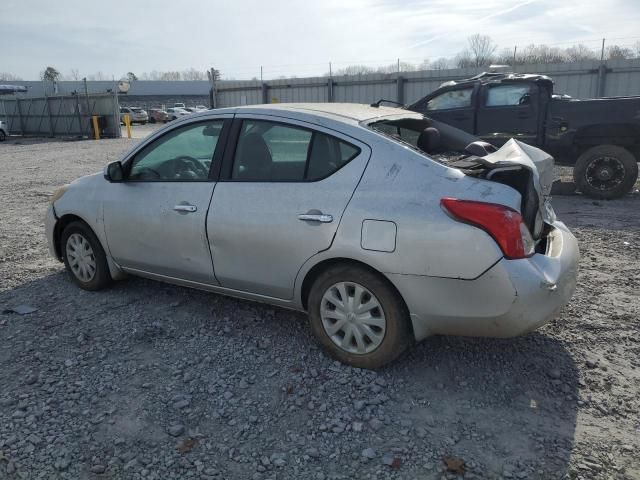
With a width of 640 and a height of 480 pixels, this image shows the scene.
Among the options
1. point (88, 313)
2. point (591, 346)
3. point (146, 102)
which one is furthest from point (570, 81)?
point (146, 102)

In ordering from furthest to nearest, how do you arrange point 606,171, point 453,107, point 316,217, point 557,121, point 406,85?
point 406,85 → point 453,107 → point 557,121 → point 606,171 → point 316,217

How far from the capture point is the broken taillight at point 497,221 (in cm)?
285

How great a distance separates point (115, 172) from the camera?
4.30m

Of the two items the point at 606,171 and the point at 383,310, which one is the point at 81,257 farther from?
the point at 606,171

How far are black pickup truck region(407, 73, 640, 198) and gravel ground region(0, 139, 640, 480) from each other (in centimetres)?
477

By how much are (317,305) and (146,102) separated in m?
73.0

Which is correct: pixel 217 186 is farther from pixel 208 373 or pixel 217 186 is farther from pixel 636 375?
pixel 636 375

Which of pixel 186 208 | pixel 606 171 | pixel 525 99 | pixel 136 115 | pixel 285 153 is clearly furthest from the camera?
pixel 136 115

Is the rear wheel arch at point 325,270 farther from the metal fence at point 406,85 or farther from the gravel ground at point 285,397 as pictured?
the metal fence at point 406,85

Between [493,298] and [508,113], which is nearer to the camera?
[493,298]

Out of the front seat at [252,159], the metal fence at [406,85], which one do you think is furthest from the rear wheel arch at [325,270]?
the metal fence at [406,85]

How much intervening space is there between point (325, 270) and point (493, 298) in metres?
1.04

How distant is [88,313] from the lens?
14.3 ft

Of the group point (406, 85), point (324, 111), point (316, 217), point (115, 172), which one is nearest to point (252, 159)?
point (324, 111)
